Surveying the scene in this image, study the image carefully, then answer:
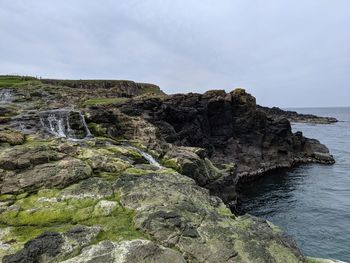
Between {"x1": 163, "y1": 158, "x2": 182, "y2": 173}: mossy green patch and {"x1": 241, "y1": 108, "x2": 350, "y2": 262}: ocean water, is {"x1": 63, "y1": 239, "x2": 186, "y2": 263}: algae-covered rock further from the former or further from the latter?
{"x1": 241, "y1": 108, "x2": 350, "y2": 262}: ocean water

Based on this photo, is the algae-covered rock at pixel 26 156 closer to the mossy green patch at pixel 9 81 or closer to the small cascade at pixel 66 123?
the small cascade at pixel 66 123

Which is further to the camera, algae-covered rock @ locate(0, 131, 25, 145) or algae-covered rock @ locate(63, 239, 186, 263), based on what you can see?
algae-covered rock @ locate(0, 131, 25, 145)

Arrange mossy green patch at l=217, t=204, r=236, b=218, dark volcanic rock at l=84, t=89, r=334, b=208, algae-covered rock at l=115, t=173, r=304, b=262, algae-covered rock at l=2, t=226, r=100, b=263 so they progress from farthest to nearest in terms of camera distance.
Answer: dark volcanic rock at l=84, t=89, r=334, b=208 < mossy green patch at l=217, t=204, r=236, b=218 < algae-covered rock at l=115, t=173, r=304, b=262 < algae-covered rock at l=2, t=226, r=100, b=263

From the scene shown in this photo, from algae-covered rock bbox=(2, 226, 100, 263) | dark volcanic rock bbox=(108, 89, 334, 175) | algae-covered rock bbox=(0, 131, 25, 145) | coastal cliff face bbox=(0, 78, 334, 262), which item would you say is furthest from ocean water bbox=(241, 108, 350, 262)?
algae-covered rock bbox=(0, 131, 25, 145)

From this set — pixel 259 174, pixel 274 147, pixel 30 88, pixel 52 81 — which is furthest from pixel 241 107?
pixel 52 81

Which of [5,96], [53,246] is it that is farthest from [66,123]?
[53,246]

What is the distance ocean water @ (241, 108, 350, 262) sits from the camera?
39.6m

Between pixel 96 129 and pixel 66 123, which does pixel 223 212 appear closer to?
pixel 96 129

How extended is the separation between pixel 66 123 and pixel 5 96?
33.4 metres

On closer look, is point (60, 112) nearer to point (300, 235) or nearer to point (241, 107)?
point (300, 235)

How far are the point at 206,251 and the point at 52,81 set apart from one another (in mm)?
116329

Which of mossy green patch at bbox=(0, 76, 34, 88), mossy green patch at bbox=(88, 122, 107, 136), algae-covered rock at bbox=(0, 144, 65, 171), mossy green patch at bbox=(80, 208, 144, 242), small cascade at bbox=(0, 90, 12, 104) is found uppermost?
mossy green patch at bbox=(0, 76, 34, 88)

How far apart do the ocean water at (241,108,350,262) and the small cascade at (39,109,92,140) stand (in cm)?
3032

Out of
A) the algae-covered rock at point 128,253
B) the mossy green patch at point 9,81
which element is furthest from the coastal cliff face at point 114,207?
the mossy green patch at point 9,81
